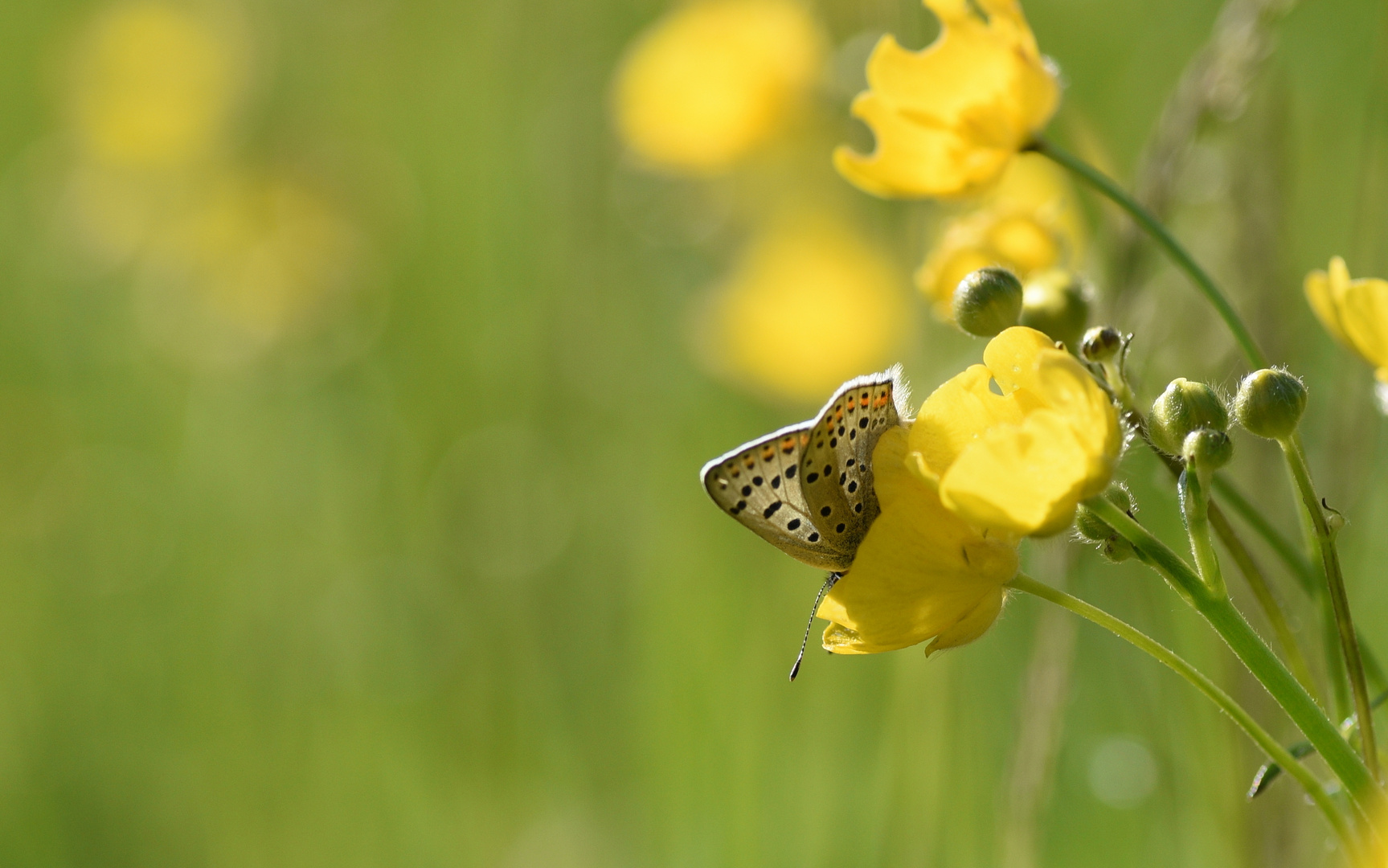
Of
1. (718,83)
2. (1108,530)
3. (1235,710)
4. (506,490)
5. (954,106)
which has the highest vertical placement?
(718,83)

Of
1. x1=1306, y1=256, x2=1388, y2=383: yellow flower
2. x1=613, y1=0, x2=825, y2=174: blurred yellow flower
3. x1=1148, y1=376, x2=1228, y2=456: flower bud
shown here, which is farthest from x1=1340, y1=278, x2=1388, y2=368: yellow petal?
x1=613, y1=0, x2=825, y2=174: blurred yellow flower

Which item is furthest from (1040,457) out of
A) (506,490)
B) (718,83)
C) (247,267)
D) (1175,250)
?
(247,267)

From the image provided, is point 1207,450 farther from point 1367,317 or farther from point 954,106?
point 954,106

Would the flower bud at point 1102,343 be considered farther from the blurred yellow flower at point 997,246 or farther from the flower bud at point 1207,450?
the blurred yellow flower at point 997,246

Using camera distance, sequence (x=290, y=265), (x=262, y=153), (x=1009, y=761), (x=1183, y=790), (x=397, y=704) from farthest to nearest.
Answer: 1. (x=262, y=153)
2. (x=290, y=265)
3. (x=397, y=704)
4. (x=1183, y=790)
5. (x=1009, y=761)

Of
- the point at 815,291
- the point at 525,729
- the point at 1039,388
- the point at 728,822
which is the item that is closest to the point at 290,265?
the point at 815,291

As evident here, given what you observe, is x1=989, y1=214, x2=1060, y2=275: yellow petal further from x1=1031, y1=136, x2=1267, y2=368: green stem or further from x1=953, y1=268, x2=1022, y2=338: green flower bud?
x1=953, y1=268, x2=1022, y2=338: green flower bud

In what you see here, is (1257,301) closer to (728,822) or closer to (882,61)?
(882,61)
